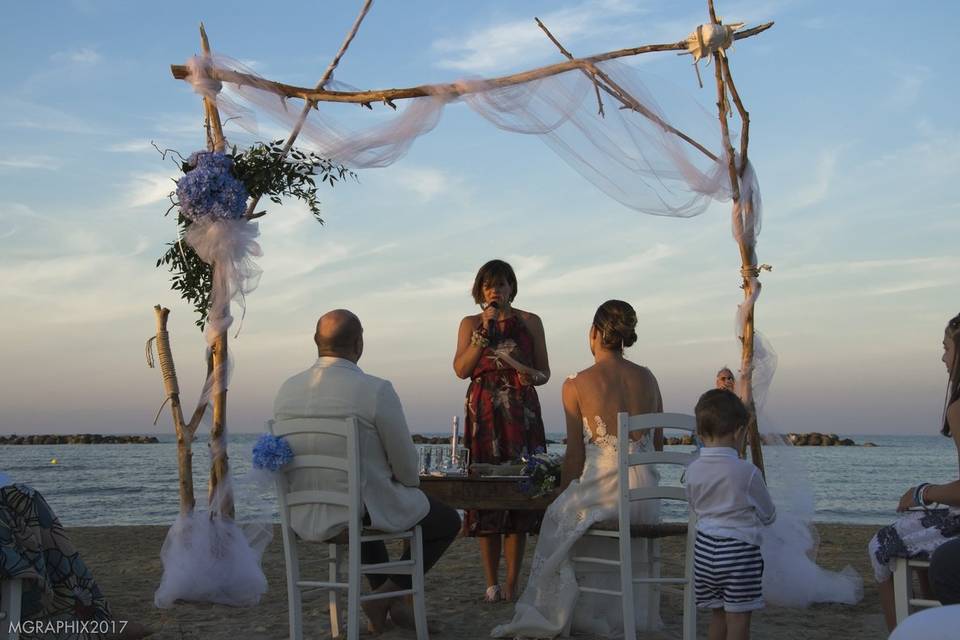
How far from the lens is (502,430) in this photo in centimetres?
542

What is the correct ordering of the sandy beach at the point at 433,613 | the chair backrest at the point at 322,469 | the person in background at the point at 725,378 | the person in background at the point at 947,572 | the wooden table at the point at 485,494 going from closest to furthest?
the person in background at the point at 947,572
the chair backrest at the point at 322,469
the wooden table at the point at 485,494
the sandy beach at the point at 433,613
the person in background at the point at 725,378

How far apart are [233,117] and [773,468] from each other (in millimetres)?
3780

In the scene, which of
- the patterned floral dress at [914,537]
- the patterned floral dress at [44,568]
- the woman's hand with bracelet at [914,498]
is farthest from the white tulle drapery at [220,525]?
the woman's hand with bracelet at [914,498]

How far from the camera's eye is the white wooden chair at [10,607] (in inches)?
120

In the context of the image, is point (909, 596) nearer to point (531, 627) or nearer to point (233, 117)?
point (531, 627)

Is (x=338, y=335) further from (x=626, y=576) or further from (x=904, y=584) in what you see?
(x=904, y=584)

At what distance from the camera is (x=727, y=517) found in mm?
3510

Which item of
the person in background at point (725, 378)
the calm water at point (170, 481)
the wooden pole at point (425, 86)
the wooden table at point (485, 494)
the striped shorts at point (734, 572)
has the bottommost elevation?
the calm water at point (170, 481)

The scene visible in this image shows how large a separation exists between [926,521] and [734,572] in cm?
76

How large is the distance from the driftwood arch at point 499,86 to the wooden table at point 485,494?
4.79 ft

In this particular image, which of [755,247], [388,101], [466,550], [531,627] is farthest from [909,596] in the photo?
[466,550]

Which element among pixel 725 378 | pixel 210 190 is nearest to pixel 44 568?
pixel 210 190

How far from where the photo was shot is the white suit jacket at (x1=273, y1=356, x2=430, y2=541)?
4.09m

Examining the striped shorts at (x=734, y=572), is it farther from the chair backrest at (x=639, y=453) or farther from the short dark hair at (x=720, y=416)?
the chair backrest at (x=639, y=453)
